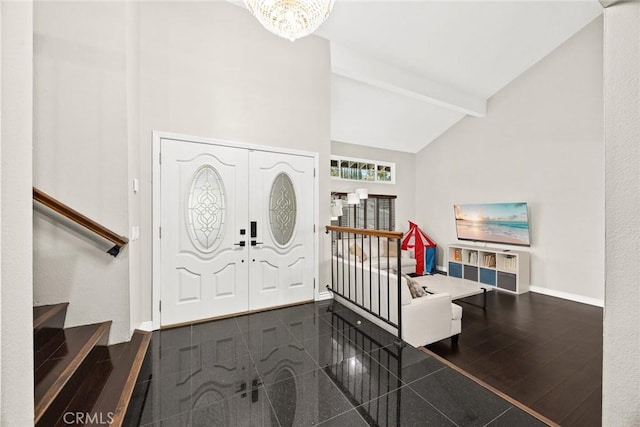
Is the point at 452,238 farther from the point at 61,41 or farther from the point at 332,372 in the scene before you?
the point at 61,41

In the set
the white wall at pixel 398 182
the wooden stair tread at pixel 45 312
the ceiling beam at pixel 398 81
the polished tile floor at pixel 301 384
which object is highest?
the ceiling beam at pixel 398 81

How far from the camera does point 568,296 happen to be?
446cm

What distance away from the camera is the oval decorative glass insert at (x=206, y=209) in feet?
9.91

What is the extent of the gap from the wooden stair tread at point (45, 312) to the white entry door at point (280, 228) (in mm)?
1686

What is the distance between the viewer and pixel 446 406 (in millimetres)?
1718

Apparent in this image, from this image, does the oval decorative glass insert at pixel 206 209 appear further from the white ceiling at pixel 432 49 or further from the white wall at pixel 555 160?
the white wall at pixel 555 160

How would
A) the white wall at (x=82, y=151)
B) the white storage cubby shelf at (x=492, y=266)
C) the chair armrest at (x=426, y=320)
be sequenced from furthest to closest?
the white storage cubby shelf at (x=492, y=266), the chair armrest at (x=426, y=320), the white wall at (x=82, y=151)

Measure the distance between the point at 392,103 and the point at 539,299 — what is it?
14.6ft

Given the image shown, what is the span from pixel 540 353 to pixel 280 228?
3178 millimetres

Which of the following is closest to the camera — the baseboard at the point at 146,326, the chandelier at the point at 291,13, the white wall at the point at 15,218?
the white wall at the point at 15,218

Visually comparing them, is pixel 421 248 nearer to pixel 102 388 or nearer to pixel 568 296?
pixel 568 296

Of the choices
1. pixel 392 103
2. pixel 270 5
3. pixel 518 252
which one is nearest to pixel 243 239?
pixel 270 5

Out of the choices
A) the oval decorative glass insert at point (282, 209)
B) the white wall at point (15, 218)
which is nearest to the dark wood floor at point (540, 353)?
the oval decorative glass insert at point (282, 209)

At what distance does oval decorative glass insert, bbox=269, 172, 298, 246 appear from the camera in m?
3.44
